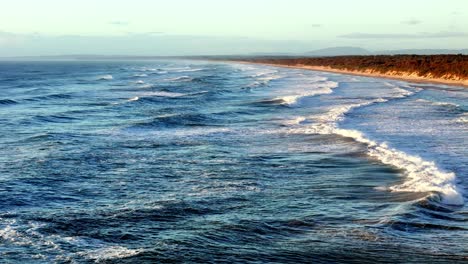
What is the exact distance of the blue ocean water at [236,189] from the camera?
10.8m

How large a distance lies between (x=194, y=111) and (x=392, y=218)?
75.0 ft

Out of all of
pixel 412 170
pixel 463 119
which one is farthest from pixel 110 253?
pixel 463 119

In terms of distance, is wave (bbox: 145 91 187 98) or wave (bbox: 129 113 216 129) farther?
wave (bbox: 145 91 187 98)

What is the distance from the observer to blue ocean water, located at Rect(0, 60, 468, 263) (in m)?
10.8

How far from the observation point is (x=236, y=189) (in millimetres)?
15234

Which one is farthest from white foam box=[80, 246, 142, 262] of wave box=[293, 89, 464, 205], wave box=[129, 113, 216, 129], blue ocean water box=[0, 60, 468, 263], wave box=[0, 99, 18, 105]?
wave box=[0, 99, 18, 105]

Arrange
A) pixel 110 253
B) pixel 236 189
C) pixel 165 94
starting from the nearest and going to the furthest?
pixel 110 253, pixel 236 189, pixel 165 94

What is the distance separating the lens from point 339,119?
2969 cm

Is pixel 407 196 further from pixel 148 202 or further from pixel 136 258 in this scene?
pixel 136 258

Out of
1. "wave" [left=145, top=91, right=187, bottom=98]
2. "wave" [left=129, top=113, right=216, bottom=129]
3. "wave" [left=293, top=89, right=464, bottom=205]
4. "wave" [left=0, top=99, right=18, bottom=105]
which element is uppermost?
"wave" [left=293, top=89, right=464, bottom=205]

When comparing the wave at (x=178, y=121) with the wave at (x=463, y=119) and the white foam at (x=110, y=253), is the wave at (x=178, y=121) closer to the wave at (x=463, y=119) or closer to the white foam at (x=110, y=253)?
the wave at (x=463, y=119)

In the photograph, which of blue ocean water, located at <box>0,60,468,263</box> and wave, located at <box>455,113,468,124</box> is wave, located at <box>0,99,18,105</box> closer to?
blue ocean water, located at <box>0,60,468,263</box>

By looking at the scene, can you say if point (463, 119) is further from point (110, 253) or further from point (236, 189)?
point (110, 253)

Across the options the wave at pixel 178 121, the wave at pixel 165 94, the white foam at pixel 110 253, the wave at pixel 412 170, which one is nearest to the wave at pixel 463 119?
the wave at pixel 412 170
